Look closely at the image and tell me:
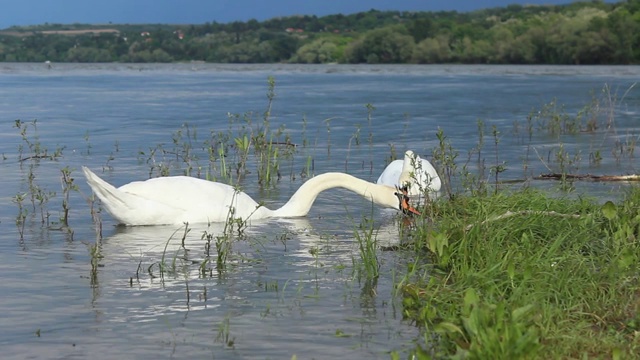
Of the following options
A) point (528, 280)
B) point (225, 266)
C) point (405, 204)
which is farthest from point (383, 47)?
point (528, 280)

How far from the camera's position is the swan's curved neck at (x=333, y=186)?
11.2m

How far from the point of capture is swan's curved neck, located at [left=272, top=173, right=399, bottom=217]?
36.8 feet

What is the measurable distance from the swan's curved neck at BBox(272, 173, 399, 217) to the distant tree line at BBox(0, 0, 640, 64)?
75468 millimetres

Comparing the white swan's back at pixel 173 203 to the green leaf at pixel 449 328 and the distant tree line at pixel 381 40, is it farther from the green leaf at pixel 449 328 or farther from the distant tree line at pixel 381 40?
the distant tree line at pixel 381 40

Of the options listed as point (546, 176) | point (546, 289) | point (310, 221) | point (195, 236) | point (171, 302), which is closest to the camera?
point (546, 289)

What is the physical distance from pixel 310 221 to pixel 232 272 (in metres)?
2.80

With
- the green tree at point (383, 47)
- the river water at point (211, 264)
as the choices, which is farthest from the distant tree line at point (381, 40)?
the river water at point (211, 264)

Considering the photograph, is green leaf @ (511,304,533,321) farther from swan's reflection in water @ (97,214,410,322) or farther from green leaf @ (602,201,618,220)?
green leaf @ (602,201,618,220)

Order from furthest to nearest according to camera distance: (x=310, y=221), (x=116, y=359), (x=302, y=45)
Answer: (x=302, y=45), (x=310, y=221), (x=116, y=359)

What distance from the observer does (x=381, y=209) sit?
40.4ft

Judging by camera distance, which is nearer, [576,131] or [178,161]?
[178,161]

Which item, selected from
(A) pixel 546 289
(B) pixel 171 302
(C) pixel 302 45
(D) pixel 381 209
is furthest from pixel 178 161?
(C) pixel 302 45

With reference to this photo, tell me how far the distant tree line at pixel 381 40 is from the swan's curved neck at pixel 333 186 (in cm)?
7547

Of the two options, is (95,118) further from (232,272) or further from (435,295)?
(435,295)
